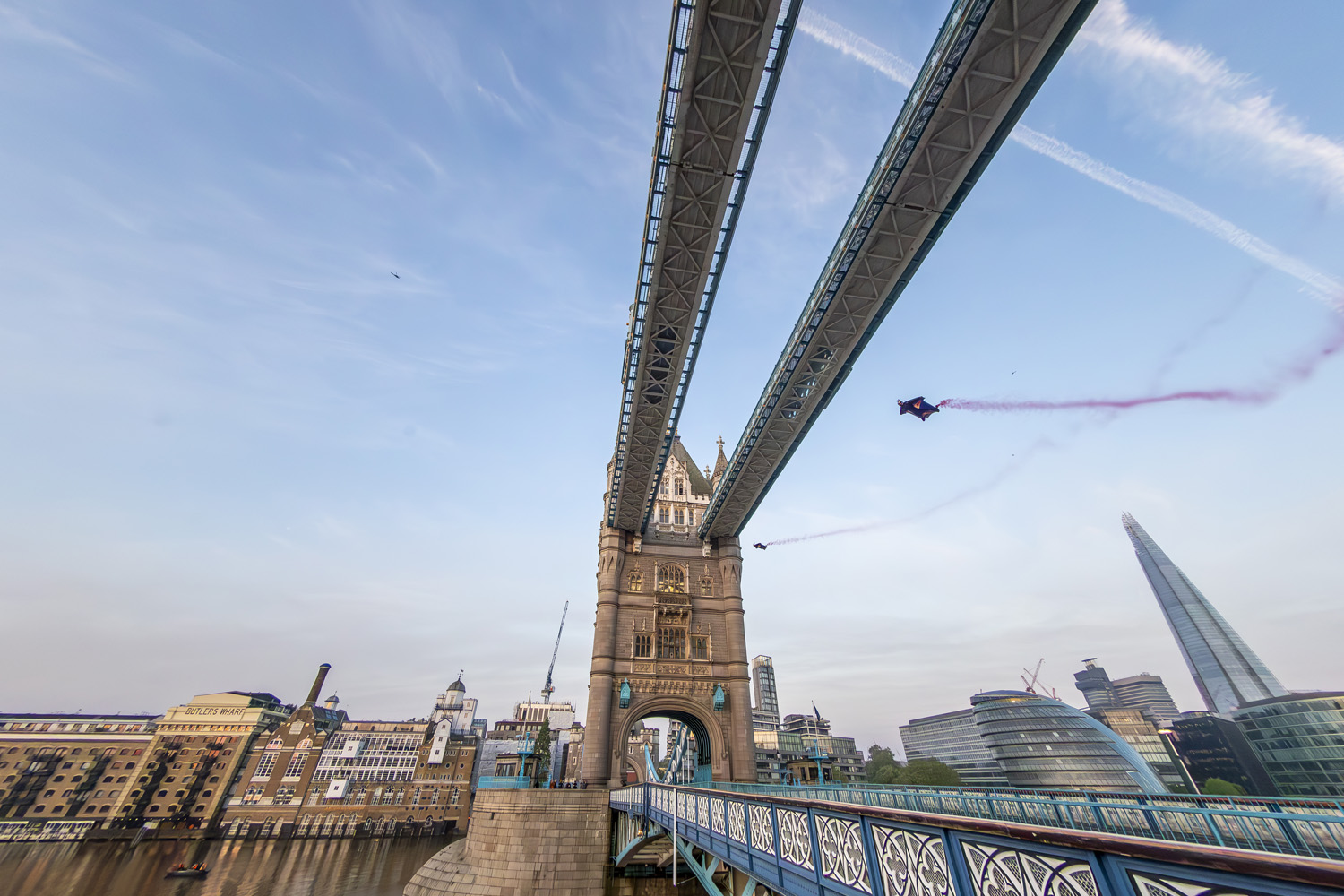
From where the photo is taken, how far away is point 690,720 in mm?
38781

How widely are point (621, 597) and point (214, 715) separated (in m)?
95.4

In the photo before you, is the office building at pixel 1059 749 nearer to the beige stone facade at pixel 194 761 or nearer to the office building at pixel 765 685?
the office building at pixel 765 685

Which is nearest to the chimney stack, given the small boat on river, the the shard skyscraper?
the small boat on river

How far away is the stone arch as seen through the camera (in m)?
34.9

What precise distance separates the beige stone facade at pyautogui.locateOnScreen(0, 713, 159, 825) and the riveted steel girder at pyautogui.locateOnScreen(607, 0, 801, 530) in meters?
108

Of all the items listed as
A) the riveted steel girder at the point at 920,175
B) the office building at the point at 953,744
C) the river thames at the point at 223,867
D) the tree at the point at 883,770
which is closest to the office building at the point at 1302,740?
the office building at the point at 953,744

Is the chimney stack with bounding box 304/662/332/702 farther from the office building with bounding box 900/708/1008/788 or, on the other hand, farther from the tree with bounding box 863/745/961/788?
the office building with bounding box 900/708/1008/788

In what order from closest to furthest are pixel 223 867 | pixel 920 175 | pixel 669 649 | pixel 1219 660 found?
pixel 920 175 → pixel 669 649 → pixel 223 867 → pixel 1219 660

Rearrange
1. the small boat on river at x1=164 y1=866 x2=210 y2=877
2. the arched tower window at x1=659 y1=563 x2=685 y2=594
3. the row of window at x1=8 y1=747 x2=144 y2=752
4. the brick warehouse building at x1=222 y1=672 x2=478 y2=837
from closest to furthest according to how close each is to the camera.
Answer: the arched tower window at x1=659 y1=563 x2=685 y2=594, the small boat on river at x1=164 y1=866 x2=210 y2=877, the row of window at x1=8 y1=747 x2=144 y2=752, the brick warehouse building at x1=222 y1=672 x2=478 y2=837

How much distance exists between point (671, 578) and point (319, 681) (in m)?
95.6

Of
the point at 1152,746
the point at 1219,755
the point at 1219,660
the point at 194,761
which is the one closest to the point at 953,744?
the point at 1152,746

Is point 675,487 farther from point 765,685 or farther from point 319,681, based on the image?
point 765,685

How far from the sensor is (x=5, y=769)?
79.8 meters

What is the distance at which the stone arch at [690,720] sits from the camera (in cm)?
3488
